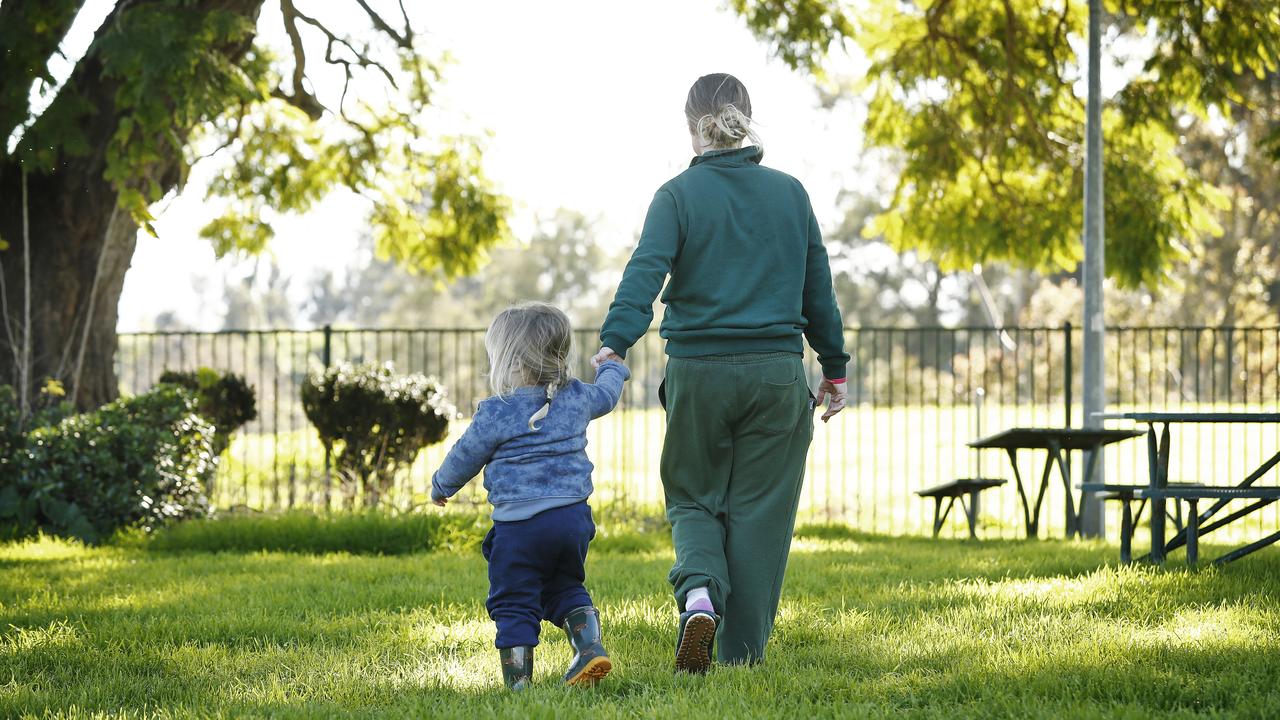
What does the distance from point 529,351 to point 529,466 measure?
0.36 metres

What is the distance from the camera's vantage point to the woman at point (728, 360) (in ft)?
12.3

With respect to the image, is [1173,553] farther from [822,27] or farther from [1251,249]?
[1251,249]

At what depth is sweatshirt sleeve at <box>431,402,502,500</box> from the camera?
3.63 metres

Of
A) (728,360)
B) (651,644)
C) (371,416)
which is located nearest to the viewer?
(728,360)

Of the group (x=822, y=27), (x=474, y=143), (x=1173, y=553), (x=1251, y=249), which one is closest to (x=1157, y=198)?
(x=822, y=27)

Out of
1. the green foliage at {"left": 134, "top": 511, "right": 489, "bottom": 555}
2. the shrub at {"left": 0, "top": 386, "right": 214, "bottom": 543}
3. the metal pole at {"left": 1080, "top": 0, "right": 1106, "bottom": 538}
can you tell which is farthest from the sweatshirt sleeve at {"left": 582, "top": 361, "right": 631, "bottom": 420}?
the metal pole at {"left": 1080, "top": 0, "right": 1106, "bottom": 538}

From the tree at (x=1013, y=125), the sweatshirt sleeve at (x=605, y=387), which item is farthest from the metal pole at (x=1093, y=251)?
the sweatshirt sleeve at (x=605, y=387)

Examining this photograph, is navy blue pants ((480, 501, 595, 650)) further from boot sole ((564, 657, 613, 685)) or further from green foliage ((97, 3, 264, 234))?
green foliage ((97, 3, 264, 234))

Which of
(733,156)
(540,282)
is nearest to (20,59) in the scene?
(733,156)

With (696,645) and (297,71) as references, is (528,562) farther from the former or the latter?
(297,71)

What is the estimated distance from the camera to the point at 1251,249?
31.9 meters

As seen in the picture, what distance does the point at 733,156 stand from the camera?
3896 millimetres

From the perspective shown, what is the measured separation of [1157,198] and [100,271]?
9.58 m

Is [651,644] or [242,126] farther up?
[242,126]
